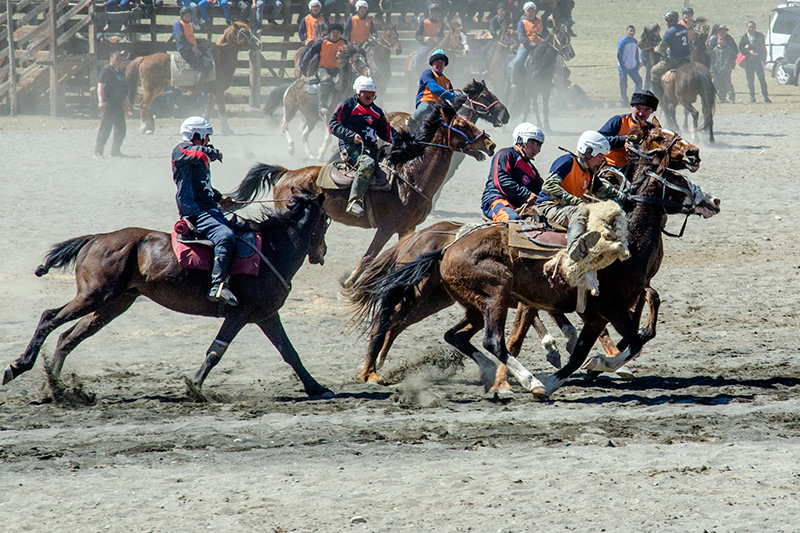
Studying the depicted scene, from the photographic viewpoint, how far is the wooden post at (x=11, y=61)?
23369 mm

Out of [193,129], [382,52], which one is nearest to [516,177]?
[193,129]

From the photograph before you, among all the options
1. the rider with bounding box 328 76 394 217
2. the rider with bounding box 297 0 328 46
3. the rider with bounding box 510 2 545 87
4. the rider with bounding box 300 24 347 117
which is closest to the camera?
the rider with bounding box 328 76 394 217

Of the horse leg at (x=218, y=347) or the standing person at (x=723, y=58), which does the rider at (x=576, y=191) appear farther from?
the standing person at (x=723, y=58)

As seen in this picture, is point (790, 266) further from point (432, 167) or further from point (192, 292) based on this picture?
point (192, 292)

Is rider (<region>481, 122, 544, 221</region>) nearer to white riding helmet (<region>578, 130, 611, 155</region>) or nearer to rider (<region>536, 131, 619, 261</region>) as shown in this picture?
rider (<region>536, 131, 619, 261</region>)

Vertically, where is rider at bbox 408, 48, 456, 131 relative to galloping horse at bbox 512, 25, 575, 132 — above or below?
above

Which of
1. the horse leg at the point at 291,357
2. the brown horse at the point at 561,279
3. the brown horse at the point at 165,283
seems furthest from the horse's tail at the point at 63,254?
the brown horse at the point at 561,279

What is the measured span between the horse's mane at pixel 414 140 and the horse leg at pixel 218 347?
403cm

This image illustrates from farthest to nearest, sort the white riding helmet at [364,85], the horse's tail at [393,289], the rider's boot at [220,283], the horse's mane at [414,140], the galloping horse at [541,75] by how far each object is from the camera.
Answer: the galloping horse at [541,75] → the horse's mane at [414,140] → the white riding helmet at [364,85] → the horse's tail at [393,289] → the rider's boot at [220,283]

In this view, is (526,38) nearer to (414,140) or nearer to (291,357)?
(414,140)

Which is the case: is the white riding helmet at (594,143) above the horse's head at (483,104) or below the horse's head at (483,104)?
above

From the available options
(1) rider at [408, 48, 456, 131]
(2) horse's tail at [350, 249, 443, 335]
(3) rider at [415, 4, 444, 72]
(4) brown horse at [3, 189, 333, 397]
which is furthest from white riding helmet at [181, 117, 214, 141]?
(3) rider at [415, 4, 444, 72]

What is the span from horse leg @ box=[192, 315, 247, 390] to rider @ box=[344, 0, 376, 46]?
1771cm

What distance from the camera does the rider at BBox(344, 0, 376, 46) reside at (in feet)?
78.6
